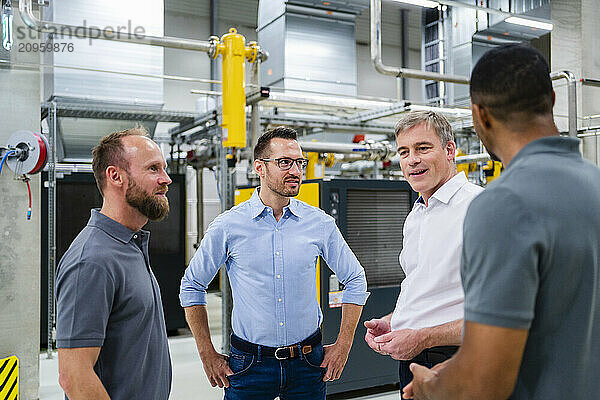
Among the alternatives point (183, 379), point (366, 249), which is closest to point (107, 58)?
point (183, 379)

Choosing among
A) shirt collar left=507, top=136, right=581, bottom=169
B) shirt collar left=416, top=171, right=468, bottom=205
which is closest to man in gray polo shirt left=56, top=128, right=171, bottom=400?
shirt collar left=416, top=171, right=468, bottom=205

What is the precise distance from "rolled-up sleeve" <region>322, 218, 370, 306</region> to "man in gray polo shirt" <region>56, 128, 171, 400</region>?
0.85 meters

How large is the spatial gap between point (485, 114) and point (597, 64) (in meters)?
5.79

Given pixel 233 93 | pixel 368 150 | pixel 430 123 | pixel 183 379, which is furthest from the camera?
pixel 368 150

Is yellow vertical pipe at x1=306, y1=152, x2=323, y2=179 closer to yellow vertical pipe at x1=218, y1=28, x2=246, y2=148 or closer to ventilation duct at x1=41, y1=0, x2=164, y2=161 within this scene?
yellow vertical pipe at x1=218, y1=28, x2=246, y2=148

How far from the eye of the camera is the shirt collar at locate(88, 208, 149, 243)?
5.31 feet

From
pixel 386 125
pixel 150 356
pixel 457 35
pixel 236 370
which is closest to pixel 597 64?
pixel 457 35

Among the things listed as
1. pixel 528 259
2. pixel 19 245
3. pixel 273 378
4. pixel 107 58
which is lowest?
pixel 273 378

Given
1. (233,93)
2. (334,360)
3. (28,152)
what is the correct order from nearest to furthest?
(334,360), (28,152), (233,93)

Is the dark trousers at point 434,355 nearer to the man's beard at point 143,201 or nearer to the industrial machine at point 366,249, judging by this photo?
the man's beard at point 143,201

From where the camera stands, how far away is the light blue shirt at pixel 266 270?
2184 millimetres

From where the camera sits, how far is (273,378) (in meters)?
2.12

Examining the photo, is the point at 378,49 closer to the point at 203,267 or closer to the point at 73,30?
the point at 73,30

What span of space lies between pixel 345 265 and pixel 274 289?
364 mm
